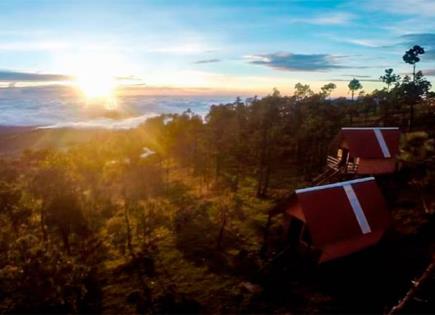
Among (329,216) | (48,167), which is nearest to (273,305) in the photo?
(329,216)

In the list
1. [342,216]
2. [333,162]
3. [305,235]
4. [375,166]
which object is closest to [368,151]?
[375,166]

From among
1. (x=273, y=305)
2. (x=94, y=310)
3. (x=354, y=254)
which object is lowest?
(x=94, y=310)

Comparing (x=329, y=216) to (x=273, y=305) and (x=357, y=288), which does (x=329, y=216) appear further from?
(x=273, y=305)

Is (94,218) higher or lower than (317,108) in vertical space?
lower

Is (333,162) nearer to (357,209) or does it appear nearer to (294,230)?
(294,230)

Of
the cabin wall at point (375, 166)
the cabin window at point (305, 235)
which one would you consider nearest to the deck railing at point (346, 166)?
the cabin wall at point (375, 166)

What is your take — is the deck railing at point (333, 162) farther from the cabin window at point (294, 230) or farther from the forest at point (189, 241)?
the cabin window at point (294, 230)

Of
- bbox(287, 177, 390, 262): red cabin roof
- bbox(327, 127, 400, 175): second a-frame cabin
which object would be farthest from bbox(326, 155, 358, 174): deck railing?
bbox(287, 177, 390, 262): red cabin roof

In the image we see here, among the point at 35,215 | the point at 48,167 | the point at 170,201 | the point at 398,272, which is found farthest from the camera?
the point at 170,201
